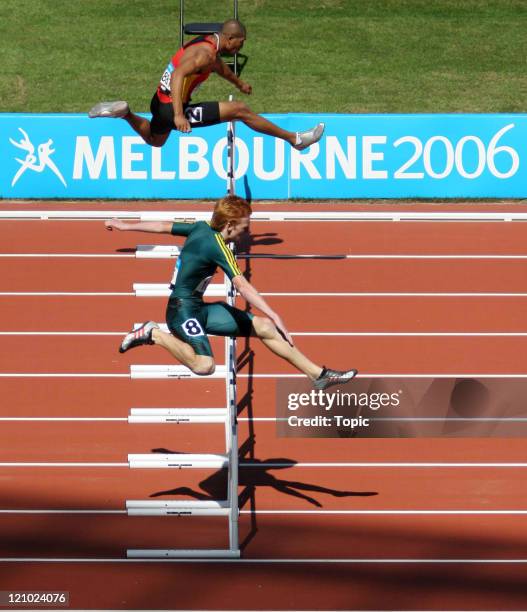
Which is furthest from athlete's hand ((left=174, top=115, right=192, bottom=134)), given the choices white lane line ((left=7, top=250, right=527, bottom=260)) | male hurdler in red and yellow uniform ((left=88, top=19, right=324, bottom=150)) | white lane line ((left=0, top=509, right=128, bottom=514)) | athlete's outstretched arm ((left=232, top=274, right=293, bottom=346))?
white lane line ((left=0, top=509, right=128, bottom=514))

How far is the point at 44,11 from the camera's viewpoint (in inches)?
940

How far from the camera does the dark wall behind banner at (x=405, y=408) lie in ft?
32.8

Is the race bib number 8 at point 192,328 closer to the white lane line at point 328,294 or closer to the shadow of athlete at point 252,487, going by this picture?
the shadow of athlete at point 252,487

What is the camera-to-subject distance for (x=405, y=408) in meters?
10.5

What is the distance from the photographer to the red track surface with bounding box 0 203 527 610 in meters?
7.68

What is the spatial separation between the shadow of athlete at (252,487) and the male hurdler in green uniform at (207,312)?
3.42 feet

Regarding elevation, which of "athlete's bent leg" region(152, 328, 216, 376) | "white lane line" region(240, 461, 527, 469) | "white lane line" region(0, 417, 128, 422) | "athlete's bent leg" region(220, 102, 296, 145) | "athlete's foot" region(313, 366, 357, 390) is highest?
"athlete's bent leg" region(220, 102, 296, 145)

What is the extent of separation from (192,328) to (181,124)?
3.43 meters

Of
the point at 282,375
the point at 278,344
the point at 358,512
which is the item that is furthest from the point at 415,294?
the point at 278,344

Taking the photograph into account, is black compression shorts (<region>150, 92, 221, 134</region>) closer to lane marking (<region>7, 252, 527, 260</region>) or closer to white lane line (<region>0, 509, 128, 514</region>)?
lane marking (<region>7, 252, 527, 260</region>)

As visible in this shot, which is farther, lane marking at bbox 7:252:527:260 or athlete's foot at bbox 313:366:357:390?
lane marking at bbox 7:252:527:260

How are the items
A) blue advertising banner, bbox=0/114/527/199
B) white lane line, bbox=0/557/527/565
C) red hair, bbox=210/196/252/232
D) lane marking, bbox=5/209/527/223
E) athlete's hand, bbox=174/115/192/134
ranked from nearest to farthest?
white lane line, bbox=0/557/527/565 → red hair, bbox=210/196/252/232 → athlete's hand, bbox=174/115/192/134 → lane marking, bbox=5/209/527/223 → blue advertising banner, bbox=0/114/527/199

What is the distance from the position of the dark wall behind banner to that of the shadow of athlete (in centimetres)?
76

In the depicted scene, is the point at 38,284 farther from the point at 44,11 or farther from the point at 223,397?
the point at 44,11
